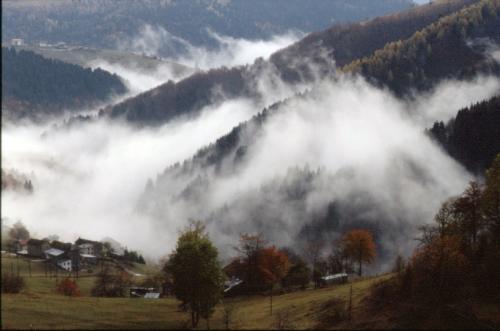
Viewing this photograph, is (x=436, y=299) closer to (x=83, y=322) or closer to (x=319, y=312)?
(x=319, y=312)

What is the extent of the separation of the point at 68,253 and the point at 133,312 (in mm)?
102216

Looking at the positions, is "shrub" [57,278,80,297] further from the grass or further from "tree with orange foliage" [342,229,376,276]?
"tree with orange foliage" [342,229,376,276]

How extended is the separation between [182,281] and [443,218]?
2704 inches

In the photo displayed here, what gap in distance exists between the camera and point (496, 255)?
8938 cm

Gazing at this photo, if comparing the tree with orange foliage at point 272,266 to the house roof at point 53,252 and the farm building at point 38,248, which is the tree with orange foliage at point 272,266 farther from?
the house roof at point 53,252

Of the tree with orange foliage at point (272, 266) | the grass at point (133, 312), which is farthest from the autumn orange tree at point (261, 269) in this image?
the grass at point (133, 312)

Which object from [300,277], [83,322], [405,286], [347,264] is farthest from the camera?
[347,264]

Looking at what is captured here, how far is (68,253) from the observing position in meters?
166

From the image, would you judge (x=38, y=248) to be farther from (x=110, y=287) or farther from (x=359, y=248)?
(x=359, y=248)

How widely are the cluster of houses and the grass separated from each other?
25.0 metres

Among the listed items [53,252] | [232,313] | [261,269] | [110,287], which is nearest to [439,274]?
[232,313]

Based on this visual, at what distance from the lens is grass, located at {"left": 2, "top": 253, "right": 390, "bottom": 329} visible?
145 ft

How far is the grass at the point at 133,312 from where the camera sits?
44197 mm

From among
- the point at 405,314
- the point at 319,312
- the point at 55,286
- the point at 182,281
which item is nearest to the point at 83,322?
the point at 182,281
